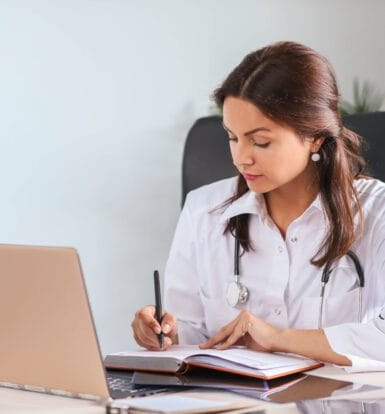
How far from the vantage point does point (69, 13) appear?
2.94m

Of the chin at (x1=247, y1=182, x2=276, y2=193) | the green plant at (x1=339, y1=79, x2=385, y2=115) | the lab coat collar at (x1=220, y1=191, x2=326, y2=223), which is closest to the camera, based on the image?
the chin at (x1=247, y1=182, x2=276, y2=193)

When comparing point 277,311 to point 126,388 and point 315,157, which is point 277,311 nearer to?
point 315,157

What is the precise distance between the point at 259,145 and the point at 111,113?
1.27 m

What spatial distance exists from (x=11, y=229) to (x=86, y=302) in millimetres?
1693

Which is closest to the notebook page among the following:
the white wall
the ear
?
the ear

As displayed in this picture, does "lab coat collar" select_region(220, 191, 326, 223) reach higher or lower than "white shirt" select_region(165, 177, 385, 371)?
higher

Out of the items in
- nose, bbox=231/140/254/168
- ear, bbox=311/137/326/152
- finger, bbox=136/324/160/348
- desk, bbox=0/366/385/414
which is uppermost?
nose, bbox=231/140/254/168

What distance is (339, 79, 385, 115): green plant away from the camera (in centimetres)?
317

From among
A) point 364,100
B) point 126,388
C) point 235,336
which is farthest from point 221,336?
point 364,100

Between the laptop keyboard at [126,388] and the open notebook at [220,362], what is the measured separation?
5 cm

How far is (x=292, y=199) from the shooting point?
2.02m

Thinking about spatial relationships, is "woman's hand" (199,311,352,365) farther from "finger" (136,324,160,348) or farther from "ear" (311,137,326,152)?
"ear" (311,137,326,152)

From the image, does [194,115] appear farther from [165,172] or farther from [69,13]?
[69,13]

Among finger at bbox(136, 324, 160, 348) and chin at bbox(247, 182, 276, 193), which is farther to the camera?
chin at bbox(247, 182, 276, 193)
